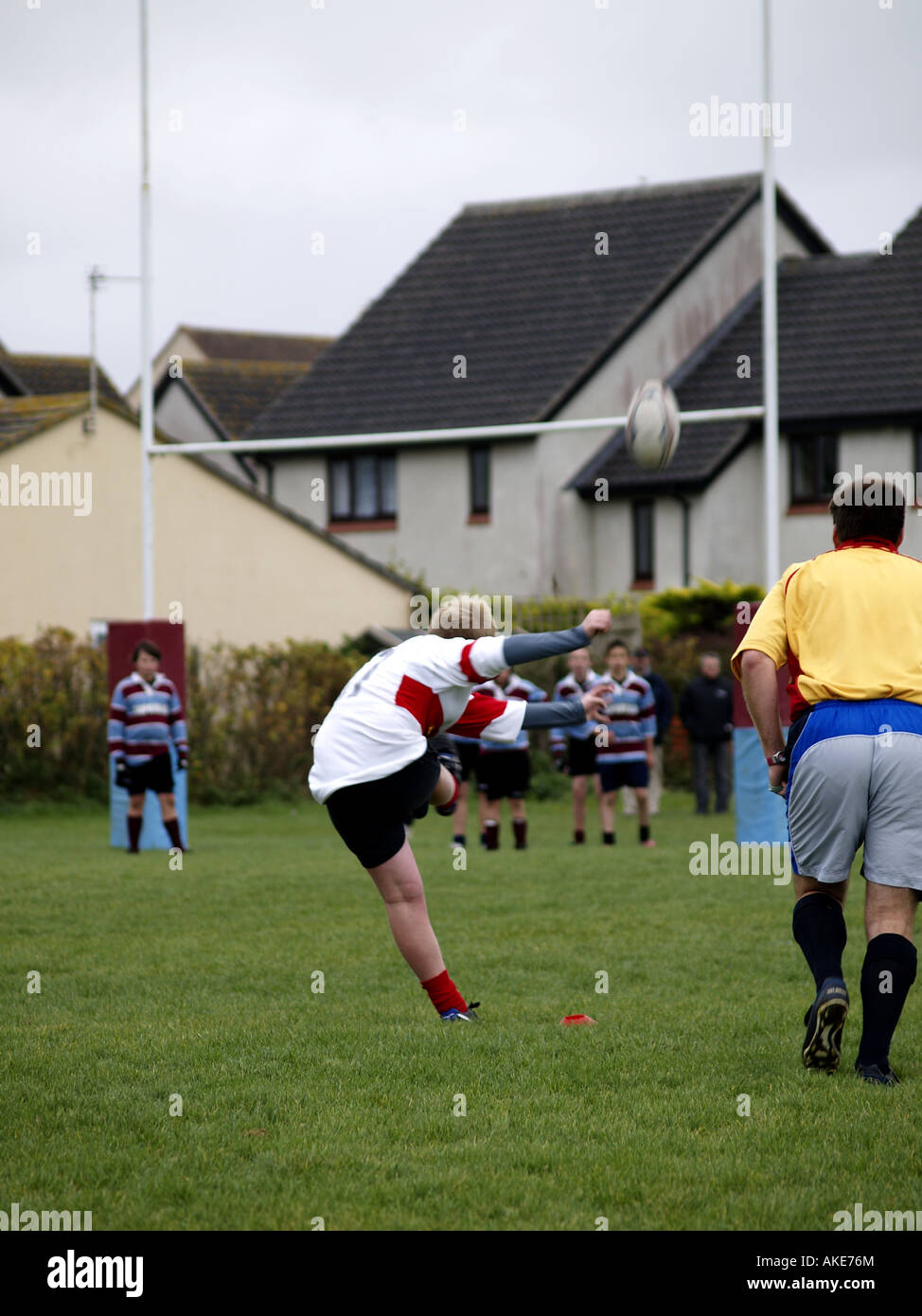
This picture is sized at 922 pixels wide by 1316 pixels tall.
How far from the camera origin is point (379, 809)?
21.6 ft

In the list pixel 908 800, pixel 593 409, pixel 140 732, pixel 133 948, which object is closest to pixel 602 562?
pixel 593 409

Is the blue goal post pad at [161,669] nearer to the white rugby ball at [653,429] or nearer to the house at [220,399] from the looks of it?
the white rugby ball at [653,429]

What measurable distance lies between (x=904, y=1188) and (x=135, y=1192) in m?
2.19

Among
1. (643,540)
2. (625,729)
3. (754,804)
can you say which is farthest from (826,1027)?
(643,540)

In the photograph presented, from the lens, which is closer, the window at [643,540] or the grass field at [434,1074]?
the grass field at [434,1074]

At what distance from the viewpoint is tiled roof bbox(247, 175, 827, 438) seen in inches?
1270

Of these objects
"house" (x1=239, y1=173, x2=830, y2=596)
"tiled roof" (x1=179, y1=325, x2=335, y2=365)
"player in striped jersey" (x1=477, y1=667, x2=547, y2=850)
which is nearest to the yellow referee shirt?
"player in striped jersey" (x1=477, y1=667, x2=547, y2=850)

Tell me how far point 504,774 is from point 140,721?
353cm

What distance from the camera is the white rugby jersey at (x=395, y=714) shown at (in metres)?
6.51

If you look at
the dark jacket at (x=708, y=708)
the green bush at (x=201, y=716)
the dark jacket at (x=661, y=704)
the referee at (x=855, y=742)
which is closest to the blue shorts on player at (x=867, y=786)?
the referee at (x=855, y=742)

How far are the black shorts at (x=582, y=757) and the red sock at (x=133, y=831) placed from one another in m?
4.44

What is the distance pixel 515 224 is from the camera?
35.7 meters

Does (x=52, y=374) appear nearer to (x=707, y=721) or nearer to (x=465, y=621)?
(x=707, y=721)

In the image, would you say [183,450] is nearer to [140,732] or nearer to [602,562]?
[140,732]
